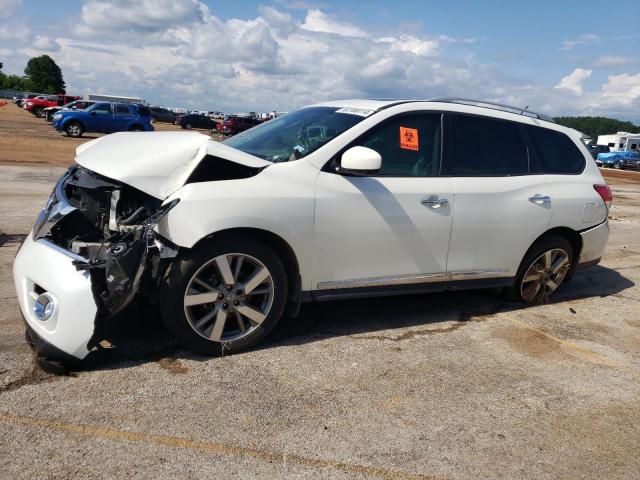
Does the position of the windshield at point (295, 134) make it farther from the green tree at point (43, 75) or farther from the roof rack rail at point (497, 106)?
the green tree at point (43, 75)

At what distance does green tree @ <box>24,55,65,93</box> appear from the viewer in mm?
125688

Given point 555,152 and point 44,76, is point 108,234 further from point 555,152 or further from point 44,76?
point 44,76

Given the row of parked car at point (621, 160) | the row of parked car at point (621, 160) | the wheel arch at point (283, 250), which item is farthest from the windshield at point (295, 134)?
the row of parked car at point (621, 160)

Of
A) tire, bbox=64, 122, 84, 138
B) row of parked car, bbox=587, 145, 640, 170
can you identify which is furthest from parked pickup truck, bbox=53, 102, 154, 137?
row of parked car, bbox=587, 145, 640, 170

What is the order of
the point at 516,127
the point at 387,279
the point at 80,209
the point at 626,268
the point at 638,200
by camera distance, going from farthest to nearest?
the point at 638,200
the point at 626,268
the point at 516,127
the point at 387,279
the point at 80,209

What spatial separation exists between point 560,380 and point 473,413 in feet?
2.95

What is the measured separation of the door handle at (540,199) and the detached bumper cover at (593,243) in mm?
627

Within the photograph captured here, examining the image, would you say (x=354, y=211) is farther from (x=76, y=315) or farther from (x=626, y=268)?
(x=626, y=268)

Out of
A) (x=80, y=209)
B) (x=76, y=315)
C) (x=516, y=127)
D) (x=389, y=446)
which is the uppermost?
(x=516, y=127)

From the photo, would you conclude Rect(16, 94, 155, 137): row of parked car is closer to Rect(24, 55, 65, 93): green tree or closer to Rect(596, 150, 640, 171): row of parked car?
Rect(596, 150, 640, 171): row of parked car

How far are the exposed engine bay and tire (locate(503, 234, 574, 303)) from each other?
10.5 ft

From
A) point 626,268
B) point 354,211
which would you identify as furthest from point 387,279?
point 626,268

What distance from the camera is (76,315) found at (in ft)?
10.4

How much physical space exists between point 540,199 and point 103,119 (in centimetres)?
2595
